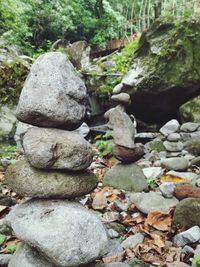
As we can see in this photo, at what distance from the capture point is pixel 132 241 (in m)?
3.39

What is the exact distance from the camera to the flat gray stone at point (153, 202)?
12.8 feet

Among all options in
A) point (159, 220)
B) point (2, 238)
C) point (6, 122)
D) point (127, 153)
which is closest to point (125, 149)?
point (127, 153)

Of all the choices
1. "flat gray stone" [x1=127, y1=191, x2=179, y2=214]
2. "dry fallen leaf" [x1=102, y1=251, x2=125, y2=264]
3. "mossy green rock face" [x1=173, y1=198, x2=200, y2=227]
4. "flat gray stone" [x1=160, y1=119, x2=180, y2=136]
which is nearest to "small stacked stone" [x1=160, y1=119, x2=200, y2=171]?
"flat gray stone" [x1=160, y1=119, x2=180, y2=136]

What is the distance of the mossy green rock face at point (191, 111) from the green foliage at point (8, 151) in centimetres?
330

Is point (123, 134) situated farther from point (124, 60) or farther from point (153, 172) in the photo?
point (124, 60)

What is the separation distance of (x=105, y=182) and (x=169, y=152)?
1809mm

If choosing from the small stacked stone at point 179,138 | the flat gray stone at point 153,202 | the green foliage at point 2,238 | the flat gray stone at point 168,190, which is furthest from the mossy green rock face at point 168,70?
the green foliage at point 2,238

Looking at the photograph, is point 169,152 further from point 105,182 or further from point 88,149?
point 88,149

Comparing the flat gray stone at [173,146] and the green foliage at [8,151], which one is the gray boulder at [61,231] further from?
the flat gray stone at [173,146]

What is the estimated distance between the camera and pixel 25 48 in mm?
12516

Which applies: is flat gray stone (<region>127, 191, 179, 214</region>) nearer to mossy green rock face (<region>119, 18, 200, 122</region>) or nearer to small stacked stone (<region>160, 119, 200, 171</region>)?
small stacked stone (<region>160, 119, 200, 171</region>)

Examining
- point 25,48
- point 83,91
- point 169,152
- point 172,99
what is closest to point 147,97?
point 172,99

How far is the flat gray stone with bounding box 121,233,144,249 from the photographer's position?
11.0 feet

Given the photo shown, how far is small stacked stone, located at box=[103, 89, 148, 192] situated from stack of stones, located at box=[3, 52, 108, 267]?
2.07m
